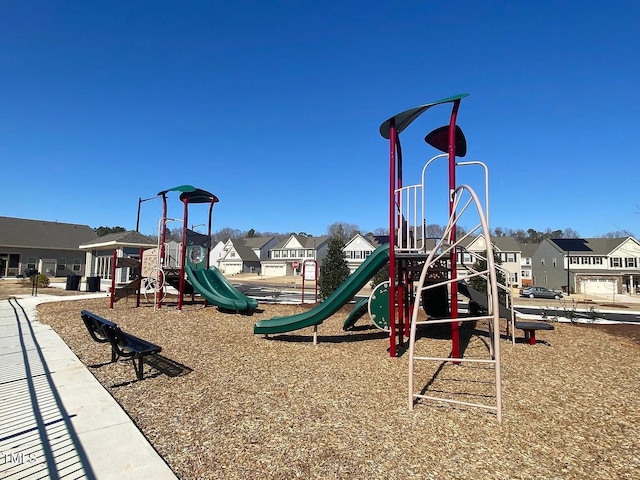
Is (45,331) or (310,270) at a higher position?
(310,270)

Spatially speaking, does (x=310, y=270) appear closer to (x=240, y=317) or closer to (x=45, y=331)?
(x=240, y=317)

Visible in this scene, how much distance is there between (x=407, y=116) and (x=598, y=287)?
50029 mm

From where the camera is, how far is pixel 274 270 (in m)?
67.4

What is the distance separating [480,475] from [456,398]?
6.24 feet

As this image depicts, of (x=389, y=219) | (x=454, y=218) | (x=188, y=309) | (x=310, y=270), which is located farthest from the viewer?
(x=310, y=270)

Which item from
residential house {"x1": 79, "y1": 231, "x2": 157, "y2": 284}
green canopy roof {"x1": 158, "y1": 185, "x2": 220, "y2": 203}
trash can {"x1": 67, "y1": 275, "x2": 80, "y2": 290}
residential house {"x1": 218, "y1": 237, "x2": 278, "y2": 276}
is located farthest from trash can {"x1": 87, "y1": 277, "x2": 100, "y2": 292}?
residential house {"x1": 218, "y1": 237, "x2": 278, "y2": 276}

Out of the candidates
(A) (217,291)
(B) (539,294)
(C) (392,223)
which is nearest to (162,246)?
(A) (217,291)

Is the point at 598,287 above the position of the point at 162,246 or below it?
below

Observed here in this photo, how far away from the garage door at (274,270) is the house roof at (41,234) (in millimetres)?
30993

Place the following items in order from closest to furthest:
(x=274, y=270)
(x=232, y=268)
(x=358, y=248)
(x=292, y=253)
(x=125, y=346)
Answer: (x=125, y=346), (x=358, y=248), (x=274, y=270), (x=292, y=253), (x=232, y=268)

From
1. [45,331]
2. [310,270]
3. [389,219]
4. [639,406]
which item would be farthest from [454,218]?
[310,270]

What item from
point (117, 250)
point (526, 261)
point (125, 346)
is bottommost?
point (125, 346)

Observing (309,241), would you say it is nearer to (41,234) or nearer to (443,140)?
(41,234)

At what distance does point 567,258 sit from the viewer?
47.3 metres
